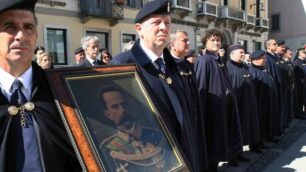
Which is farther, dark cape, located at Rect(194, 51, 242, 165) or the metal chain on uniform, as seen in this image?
dark cape, located at Rect(194, 51, 242, 165)

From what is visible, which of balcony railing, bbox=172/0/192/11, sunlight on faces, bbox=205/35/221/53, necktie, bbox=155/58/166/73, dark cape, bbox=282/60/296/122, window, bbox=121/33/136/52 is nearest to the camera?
necktie, bbox=155/58/166/73

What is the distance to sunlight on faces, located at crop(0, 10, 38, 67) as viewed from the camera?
1663 mm

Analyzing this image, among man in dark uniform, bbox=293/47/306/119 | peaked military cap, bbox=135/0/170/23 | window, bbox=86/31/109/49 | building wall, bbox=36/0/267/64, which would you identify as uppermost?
building wall, bbox=36/0/267/64

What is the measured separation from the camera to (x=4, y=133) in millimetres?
1650

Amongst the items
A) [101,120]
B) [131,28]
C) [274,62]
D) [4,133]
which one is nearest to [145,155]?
[101,120]

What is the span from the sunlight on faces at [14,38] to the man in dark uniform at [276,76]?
→ 652 cm

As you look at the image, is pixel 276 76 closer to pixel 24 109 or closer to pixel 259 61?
pixel 259 61

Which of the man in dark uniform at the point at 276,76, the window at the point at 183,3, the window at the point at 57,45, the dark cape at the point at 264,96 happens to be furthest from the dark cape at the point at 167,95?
the window at the point at 183,3

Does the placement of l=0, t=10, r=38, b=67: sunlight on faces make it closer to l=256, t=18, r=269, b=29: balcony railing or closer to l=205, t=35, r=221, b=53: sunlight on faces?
l=205, t=35, r=221, b=53: sunlight on faces

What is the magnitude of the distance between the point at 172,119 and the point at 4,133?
48.9 inches

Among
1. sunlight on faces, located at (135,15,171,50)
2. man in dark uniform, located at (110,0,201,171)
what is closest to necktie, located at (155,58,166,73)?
man in dark uniform, located at (110,0,201,171)

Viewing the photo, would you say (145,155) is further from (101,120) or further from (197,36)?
(197,36)

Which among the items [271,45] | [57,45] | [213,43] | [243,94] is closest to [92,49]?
[213,43]

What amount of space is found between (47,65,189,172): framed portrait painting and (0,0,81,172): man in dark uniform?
116mm
